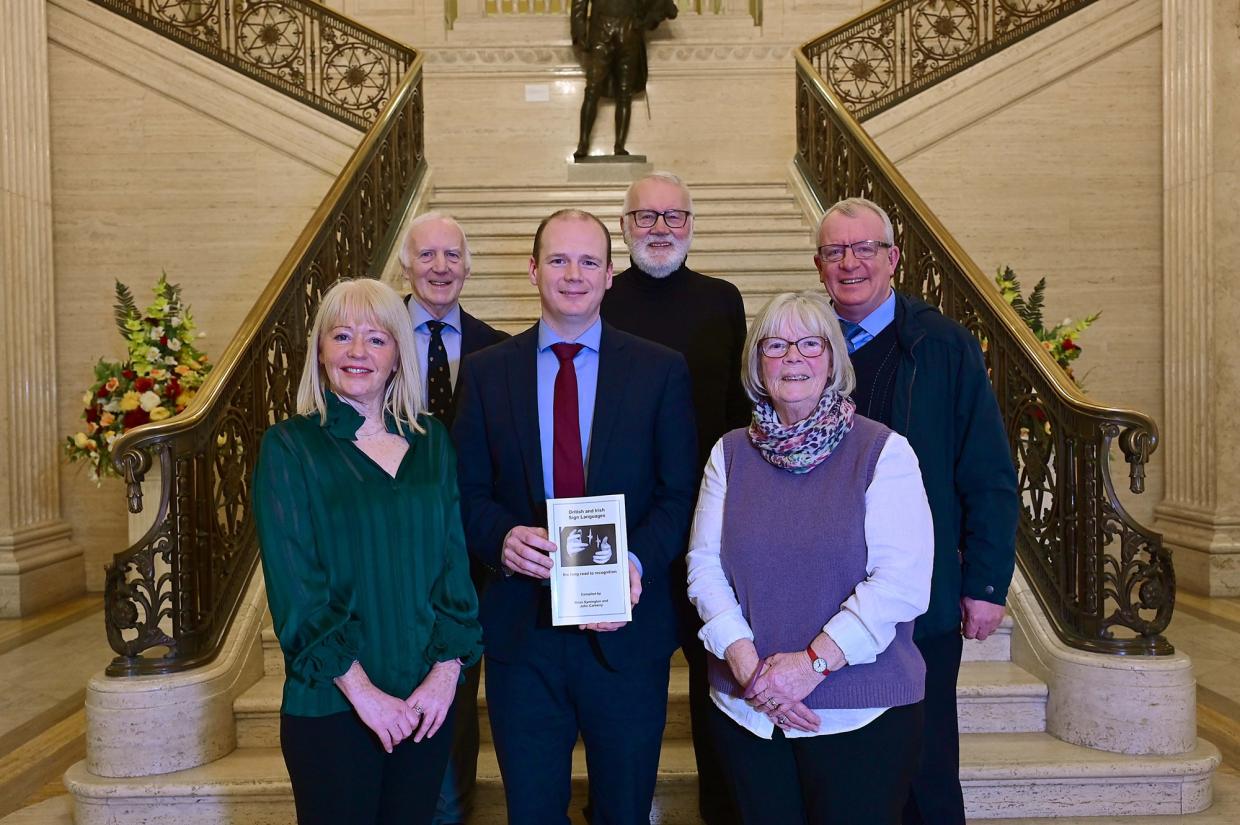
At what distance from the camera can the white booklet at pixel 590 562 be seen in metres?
2.36

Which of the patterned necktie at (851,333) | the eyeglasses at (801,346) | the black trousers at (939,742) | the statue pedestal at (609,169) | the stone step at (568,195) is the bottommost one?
the black trousers at (939,742)

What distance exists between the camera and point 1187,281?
27.2 feet

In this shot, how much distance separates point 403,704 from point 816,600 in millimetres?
941

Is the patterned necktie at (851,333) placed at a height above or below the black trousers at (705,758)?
above

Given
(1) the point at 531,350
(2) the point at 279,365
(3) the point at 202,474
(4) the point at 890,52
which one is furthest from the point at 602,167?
(1) the point at 531,350

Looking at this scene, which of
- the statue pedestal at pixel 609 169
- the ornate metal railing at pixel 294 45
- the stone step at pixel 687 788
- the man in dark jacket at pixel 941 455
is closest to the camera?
the man in dark jacket at pixel 941 455

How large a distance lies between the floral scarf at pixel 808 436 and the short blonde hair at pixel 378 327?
2.67 ft

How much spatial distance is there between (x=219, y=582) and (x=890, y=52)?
27.9 feet

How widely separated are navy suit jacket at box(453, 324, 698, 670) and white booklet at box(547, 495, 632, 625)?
207mm

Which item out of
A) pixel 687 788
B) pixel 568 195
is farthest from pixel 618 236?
pixel 687 788

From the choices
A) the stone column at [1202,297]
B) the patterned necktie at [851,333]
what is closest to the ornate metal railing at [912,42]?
the stone column at [1202,297]

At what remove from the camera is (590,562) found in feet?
7.78

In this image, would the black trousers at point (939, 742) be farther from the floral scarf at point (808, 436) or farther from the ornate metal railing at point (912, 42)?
the ornate metal railing at point (912, 42)

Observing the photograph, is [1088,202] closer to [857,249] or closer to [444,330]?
[857,249]
